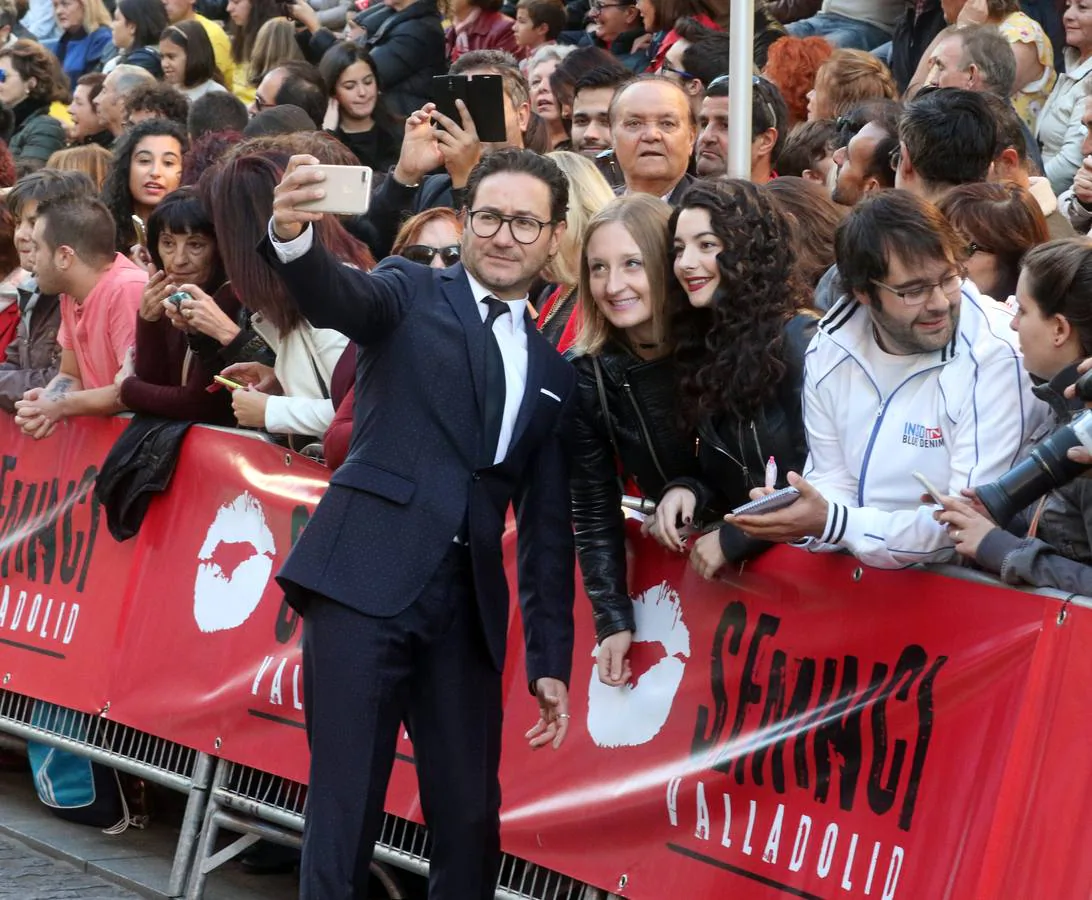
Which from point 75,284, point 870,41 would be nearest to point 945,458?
point 75,284

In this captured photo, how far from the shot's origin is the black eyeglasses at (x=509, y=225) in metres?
4.63

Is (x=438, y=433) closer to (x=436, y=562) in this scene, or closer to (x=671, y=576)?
(x=436, y=562)

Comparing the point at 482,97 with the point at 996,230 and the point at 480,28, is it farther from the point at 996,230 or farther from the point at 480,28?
the point at 480,28

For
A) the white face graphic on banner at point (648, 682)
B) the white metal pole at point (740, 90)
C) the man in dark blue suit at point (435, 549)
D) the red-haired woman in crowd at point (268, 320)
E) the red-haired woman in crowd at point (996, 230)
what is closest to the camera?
the man in dark blue suit at point (435, 549)

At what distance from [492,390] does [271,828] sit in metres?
2.14

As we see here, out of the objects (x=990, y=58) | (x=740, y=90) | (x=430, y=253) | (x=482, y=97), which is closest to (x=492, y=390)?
(x=430, y=253)

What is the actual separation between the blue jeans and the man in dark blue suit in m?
5.79

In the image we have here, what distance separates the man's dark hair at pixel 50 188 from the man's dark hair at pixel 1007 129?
358 cm

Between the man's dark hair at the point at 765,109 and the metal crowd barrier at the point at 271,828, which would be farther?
the man's dark hair at the point at 765,109

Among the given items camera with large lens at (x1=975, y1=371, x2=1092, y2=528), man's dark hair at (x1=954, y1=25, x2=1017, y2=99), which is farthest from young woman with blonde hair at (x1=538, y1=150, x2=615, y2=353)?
camera with large lens at (x1=975, y1=371, x2=1092, y2=528)

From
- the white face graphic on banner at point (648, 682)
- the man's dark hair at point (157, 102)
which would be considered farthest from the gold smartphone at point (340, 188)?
the man's dark hair at point (157, 102)

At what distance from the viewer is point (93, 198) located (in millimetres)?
7582

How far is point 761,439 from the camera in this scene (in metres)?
4.78

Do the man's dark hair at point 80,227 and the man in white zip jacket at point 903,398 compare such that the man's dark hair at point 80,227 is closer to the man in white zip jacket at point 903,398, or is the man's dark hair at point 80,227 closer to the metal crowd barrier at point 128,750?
the metal crowd barrier at point 128,750
